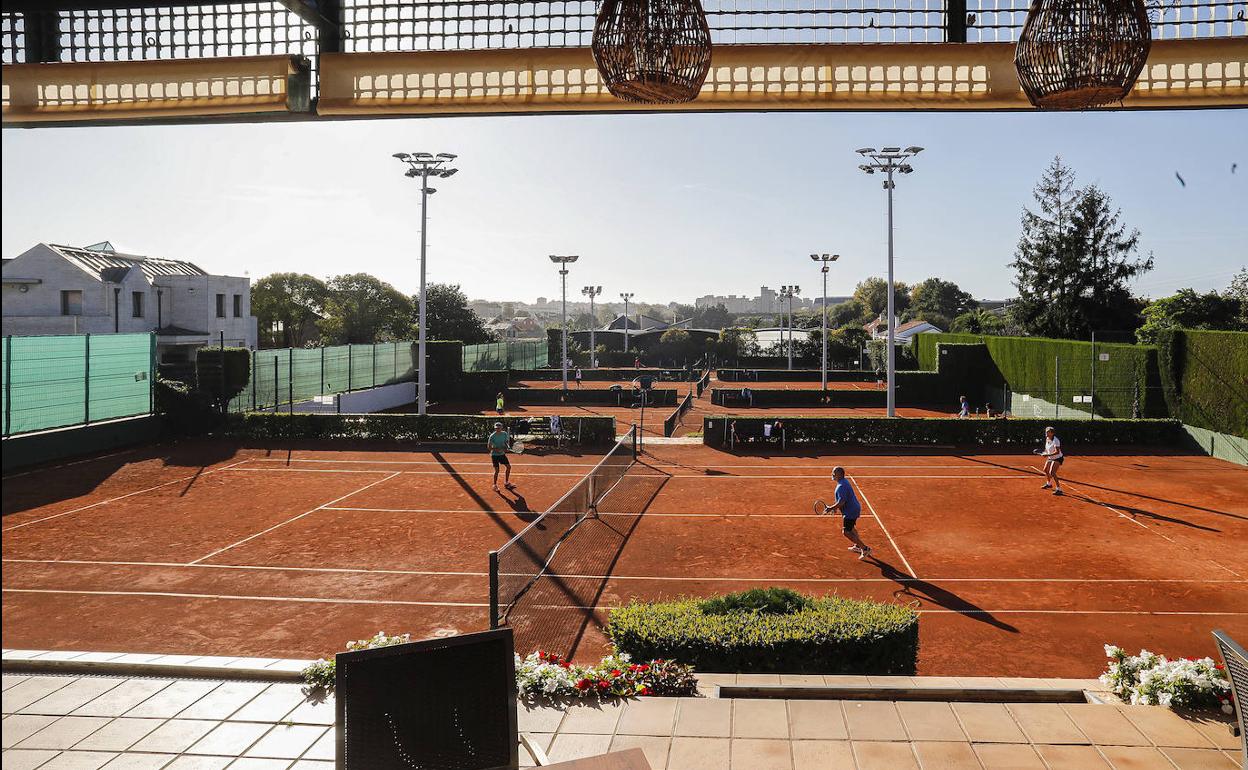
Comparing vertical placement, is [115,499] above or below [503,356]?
below

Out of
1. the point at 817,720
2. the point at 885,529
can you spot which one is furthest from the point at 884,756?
the point at 885,529

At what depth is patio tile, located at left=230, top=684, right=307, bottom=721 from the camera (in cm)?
580

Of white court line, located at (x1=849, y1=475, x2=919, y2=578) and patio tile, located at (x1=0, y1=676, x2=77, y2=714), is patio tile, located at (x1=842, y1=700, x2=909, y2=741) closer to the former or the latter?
patio tile, located at (x1=0, y1=676, x2=77, y2=714)

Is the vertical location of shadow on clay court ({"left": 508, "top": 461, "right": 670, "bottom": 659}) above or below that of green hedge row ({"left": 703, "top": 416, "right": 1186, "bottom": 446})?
below

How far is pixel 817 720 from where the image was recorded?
5.59m

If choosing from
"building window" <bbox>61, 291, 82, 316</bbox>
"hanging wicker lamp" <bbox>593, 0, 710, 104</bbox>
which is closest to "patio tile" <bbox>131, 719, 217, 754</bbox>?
"hanging wicker lamp" <bbox>593, 0, 710, 104</bbox>

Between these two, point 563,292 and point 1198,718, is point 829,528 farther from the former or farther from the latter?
point 563,292

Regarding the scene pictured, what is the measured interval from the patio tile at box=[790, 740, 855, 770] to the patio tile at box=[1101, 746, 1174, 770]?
158 cm

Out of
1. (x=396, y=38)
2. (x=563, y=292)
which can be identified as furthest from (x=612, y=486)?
(x=563, y=292)

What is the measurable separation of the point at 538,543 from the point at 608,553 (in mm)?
1184

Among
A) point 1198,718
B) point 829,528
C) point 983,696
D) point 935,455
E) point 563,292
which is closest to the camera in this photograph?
point 1198,718

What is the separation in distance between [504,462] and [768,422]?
997cm

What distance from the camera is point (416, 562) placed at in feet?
43.8

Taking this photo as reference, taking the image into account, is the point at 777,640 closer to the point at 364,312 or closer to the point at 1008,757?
the point at 1008,757
